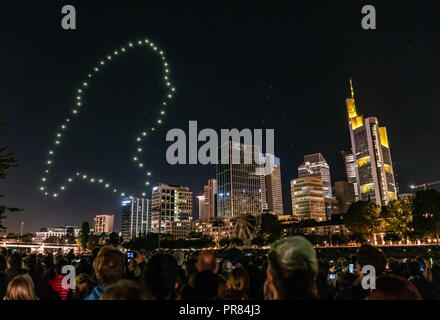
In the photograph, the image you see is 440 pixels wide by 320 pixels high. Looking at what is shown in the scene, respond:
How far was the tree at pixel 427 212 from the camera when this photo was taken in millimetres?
66375

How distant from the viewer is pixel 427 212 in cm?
6800

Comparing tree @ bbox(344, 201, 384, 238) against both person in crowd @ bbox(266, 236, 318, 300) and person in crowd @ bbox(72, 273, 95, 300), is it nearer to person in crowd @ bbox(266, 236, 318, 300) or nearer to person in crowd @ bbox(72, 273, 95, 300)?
person in crowd @ bbox(72, 273, 95, 300)

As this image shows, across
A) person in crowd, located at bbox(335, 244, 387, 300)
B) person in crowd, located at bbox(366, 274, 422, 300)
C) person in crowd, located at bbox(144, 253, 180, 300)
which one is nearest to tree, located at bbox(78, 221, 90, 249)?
person in crowd, located at bbox(335, 244, 387, 300)

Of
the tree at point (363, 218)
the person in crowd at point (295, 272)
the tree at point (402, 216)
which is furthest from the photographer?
the tree at point (363, 218)

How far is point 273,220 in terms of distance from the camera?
400ft

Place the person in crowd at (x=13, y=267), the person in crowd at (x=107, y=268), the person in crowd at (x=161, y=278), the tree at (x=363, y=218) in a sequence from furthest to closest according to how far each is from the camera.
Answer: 1. the tree at (x=363, y=218)
2. the person in crowd at (x=13, y=267)
3. the person in crowd at (x=107, y=268)
4. the person in crowd at (x=161, y=278)

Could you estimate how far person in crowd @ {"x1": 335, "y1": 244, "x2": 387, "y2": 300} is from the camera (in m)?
4.74

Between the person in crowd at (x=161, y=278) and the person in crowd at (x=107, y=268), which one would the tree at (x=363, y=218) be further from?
the person in crowd at (x=161, y=278)

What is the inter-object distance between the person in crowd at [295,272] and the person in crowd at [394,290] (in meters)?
0.56

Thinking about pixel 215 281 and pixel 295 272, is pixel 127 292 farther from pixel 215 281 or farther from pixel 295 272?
pixel 215 281

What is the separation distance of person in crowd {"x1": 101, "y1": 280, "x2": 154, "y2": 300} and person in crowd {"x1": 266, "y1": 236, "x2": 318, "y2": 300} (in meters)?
1.31

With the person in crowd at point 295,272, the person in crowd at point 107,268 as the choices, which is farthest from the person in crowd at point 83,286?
the person in crowd at point 295,272

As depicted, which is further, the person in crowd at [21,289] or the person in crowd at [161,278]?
the person in crowd at [21,289]
